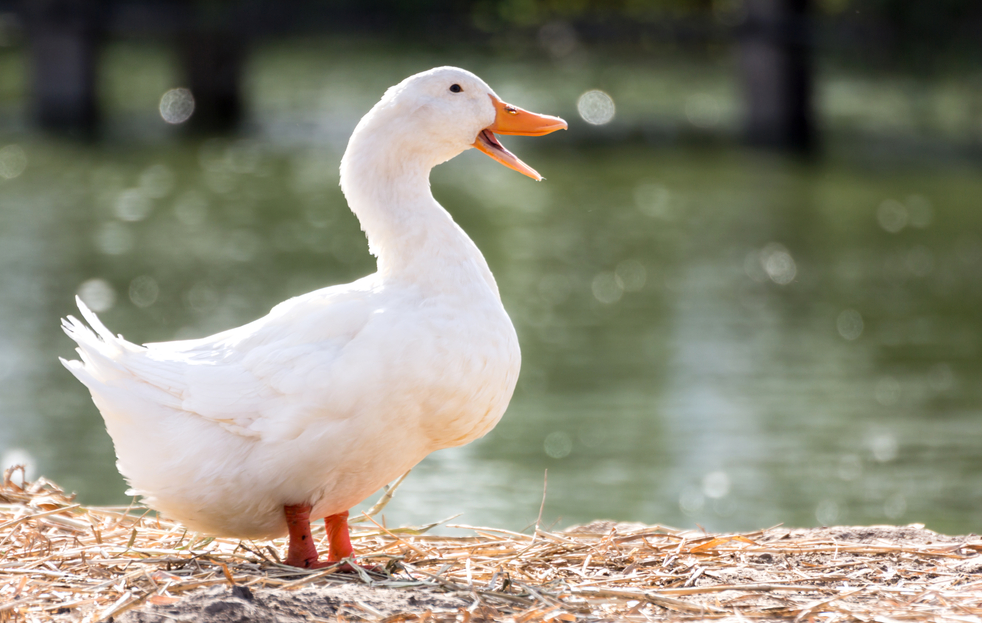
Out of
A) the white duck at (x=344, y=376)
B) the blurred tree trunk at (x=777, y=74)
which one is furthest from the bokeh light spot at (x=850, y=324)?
the blurred tree trunk at (x=777, y=74)

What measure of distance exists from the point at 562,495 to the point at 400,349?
186 inches

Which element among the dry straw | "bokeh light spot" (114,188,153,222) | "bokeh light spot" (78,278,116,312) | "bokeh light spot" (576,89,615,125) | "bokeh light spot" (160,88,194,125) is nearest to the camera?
the dry straw

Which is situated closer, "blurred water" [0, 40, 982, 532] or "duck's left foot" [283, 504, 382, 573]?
"duck's left foot" [283, 504, 382, 573]

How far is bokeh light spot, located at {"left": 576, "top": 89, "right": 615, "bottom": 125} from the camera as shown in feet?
86.4

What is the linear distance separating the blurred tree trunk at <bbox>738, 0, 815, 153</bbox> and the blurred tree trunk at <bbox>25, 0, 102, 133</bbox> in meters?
13.4

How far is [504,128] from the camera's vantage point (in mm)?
4543

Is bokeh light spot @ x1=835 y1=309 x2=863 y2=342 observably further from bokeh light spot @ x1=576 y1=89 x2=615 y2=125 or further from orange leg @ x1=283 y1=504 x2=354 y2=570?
bokeh light spot @ x1=576 y1=89 x2=615 y2=125

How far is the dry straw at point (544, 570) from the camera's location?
3.56m

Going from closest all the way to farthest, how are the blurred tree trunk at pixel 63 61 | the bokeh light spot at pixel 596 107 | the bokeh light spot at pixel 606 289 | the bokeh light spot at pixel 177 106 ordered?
the bokeh light spot at pixel 606 289 → the blurred tree trunk at pixel 63 61 → the bokeh light spot at pixel 177 106 → the bokeh light spot at pixel 596 107

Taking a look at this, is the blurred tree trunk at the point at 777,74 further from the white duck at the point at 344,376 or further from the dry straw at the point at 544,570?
the white duck at the point at 344,376

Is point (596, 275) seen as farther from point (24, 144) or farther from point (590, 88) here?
point (590, 88)

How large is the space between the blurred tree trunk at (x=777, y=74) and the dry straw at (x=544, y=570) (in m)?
19.7

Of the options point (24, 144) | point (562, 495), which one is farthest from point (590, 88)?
point (562, 495)

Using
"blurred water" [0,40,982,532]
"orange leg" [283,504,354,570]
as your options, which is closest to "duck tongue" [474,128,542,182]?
"blurred water" [0,40,982,532]
